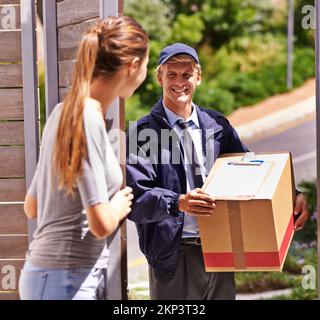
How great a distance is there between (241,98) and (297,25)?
180 cm

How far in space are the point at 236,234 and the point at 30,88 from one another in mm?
1050

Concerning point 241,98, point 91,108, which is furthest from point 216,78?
point 91,108

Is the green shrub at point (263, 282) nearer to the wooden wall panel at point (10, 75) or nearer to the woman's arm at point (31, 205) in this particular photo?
the wooden wall panel at point (10, 75)

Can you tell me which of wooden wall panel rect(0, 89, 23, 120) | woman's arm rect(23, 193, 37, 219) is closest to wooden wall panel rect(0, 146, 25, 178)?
wooden wall panel rect(0, 89, 23, 120)

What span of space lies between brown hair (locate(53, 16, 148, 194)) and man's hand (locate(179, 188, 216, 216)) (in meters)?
0.60

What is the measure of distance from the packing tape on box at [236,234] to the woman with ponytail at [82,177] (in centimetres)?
49

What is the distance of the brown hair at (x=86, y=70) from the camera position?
2318 millimetres

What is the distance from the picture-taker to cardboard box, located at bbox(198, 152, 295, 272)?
8.95 ft

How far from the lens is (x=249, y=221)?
2750 millimetres

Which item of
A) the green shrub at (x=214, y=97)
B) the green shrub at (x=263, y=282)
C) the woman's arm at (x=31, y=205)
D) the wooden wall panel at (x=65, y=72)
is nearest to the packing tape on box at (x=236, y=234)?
the woman's arm at (x=31, y=205)

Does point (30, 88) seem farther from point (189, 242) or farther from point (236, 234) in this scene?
point (236, 234)

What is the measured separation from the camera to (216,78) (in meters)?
11.5

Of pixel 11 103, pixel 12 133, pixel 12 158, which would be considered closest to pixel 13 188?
pixel 12 158

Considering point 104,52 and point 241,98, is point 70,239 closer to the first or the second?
point 104,52
